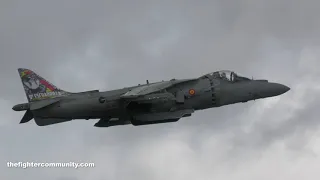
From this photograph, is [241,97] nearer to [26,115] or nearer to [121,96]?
[121,96]

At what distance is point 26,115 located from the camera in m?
35.3

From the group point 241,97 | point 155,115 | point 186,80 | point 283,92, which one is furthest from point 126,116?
point 283,92

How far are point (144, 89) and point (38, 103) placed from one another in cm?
650

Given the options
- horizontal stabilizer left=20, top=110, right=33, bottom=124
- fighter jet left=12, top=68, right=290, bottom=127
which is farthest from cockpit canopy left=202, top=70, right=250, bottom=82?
horizontal stabilizer left=20, top=110, right=33, bottom=124

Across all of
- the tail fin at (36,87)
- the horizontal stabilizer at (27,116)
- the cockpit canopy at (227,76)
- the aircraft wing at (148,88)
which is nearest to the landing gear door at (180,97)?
the aircraft wing at (148,88)

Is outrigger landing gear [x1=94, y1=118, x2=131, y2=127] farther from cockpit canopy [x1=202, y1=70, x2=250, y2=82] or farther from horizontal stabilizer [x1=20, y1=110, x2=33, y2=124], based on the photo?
cockpit canopy [x1=202, y1=70, x2=250, y2=82]

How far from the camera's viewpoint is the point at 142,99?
34.1 metres

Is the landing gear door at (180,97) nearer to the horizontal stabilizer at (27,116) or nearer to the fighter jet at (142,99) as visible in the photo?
the fighter jet at (142,99)

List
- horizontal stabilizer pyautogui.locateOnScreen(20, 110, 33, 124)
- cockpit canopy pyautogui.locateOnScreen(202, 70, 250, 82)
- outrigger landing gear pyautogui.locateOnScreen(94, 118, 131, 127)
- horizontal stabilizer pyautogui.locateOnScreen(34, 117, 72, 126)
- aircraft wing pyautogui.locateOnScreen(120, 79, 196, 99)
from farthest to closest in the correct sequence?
outrigger landing gear pyautogui.locateOnScreen(94, 118, 131, 127), cockpit canopy pyautogui.locateOnScreen(202, 70, 250, 82), horizontal stabilizer pyautogui.locateOnScreen(20, 110, 33, 124), horizontal stabilizer pyautogui.locateOnScreen(34, 117, 72, 126), aircraft wing pyautogui.locateOnScreen(120, 79, 196, 99)

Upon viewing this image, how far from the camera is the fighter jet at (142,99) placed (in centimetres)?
3459

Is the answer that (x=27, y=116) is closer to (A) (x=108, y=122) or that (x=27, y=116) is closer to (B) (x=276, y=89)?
(A) (x=108, y=122)

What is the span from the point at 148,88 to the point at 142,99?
55.0 inches

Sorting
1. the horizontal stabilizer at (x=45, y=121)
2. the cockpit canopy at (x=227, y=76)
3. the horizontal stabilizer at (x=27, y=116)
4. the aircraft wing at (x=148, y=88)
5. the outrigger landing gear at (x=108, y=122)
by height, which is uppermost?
the cockpit canopy at (x=227, y=76)

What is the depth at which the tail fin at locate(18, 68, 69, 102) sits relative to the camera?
35406 mm
